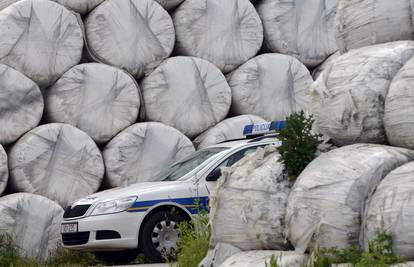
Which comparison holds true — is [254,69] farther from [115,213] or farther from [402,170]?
[402,170]

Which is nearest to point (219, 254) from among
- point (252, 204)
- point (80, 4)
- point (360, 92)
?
point (252, 204)

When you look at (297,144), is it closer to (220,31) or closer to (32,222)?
(32,222)

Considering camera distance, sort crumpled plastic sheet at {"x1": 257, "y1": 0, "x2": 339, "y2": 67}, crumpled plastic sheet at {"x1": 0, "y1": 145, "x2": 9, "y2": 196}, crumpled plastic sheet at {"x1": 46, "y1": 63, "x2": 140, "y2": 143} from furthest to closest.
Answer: crumpled plastic sheet at {"x1": 257, "y1": 0, "x2": 339, "y2": 67} → crumpled plastic sheet at {"x1": 46, "y1": 63, "x2": 140, "y2": 143} → crumpled plastic sheet at {"x1": 0, "y1": 145, "x2": 9, "y2": 196}

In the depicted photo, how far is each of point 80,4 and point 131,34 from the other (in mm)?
808

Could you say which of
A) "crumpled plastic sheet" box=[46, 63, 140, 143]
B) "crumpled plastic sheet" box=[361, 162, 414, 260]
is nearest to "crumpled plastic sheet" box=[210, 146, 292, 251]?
"crumpled plastic sheet" box=[361, 162, 414, 260]

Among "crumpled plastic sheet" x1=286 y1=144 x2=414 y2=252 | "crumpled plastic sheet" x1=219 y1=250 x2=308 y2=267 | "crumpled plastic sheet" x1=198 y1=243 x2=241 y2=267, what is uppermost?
"crumpled plastic sheet" x1=286 y1=144 x2=414 y2=252

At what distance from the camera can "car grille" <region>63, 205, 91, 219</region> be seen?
39.5 feet

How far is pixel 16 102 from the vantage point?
13.2 metres

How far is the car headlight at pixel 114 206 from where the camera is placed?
1179 centimetres

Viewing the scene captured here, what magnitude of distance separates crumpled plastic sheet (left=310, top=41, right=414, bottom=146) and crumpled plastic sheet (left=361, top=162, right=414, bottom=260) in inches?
26.8

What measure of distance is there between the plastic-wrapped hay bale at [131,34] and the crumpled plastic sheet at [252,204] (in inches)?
250

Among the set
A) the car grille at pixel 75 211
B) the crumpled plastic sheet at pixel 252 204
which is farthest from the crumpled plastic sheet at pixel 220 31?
the crumpled plastic sheet at pixel 252 204

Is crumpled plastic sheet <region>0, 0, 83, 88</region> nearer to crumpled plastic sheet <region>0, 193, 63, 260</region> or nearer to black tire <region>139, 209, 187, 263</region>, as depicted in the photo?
crumpled plastic sheet <region>0, 193, 63, 260</region>

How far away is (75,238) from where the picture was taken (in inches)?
473
